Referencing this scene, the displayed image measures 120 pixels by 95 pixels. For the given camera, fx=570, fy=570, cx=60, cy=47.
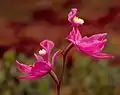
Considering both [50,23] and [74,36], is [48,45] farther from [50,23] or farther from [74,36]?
[50,23]

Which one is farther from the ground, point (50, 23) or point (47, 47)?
point (47, 47)

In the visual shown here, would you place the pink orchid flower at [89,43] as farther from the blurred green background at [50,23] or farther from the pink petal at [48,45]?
the blurred green background at [50,23]

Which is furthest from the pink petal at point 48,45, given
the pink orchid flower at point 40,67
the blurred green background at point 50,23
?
the blurred green background at point 50,23

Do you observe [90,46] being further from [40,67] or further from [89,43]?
[40,67]

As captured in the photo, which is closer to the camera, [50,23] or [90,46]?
[90,46]

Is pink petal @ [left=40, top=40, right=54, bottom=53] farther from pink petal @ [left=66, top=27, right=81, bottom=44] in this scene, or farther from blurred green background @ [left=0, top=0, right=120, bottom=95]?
blurred green background @ [left=0, top=0, right=120, bottom=95]

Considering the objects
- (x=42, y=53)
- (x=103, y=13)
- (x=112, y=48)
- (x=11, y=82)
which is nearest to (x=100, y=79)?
(x=11, y=82)

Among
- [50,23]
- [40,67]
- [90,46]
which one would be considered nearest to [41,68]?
[40,67]

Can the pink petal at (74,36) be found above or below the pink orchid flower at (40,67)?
above
